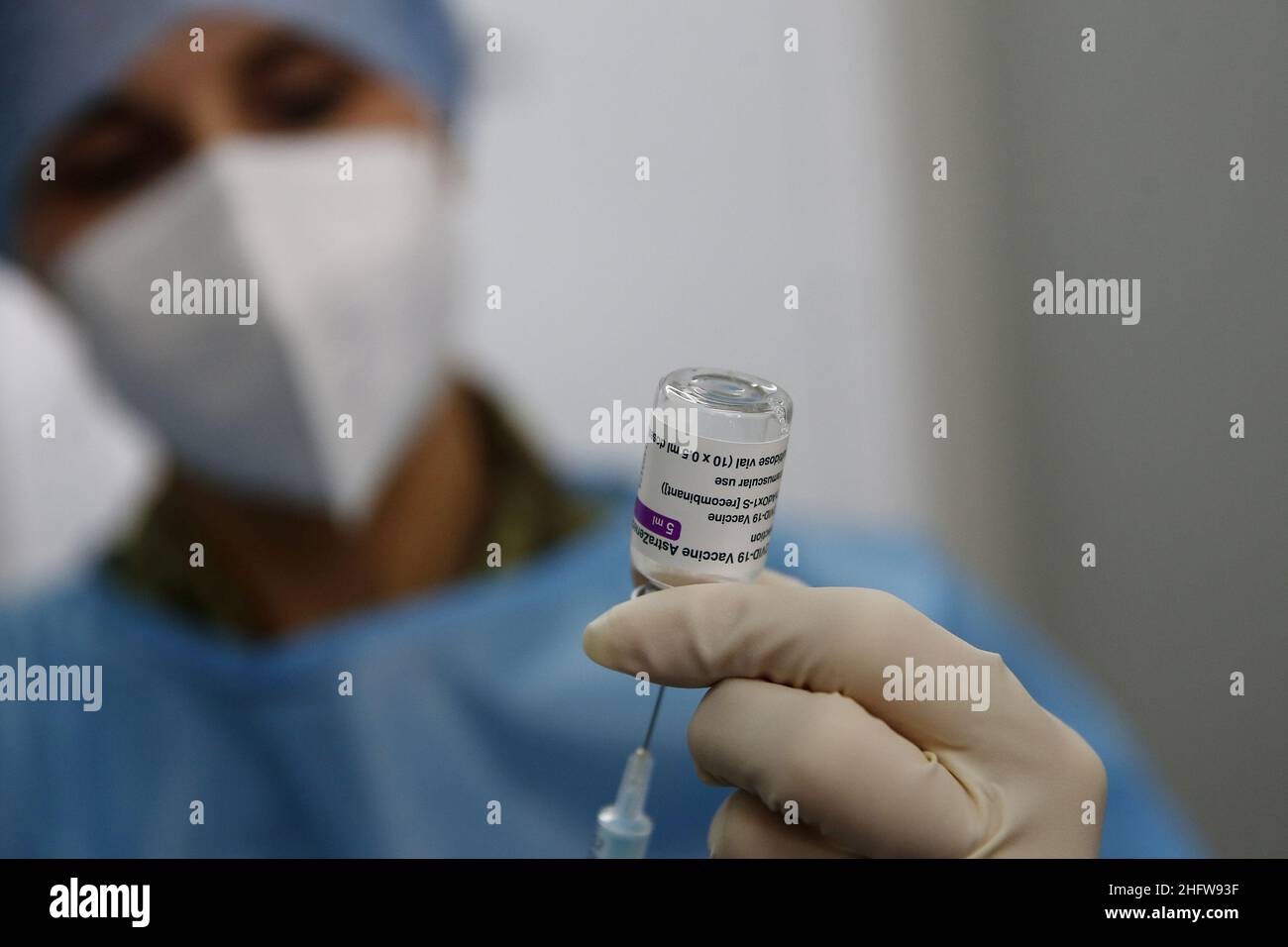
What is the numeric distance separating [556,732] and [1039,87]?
4.00 feet

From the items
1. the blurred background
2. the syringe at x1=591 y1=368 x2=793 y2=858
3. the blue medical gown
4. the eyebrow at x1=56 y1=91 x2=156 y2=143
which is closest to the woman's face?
the eyebrow at x1=56 y1=91 x2=156 y2=143

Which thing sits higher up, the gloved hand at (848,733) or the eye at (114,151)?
the eye at (114,151)

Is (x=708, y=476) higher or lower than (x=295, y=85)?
lower

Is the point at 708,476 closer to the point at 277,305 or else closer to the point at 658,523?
the point at 658,523

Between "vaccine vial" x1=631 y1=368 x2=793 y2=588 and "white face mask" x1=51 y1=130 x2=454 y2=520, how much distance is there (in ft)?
2.24

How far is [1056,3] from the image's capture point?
1454 mm

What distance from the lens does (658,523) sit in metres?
0.51

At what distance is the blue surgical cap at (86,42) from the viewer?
41.7 inches

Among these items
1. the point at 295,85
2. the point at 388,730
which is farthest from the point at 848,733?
the point at 295,85

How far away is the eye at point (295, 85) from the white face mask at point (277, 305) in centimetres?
3

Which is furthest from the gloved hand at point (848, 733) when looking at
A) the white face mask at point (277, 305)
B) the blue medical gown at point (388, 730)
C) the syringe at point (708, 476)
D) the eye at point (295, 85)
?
the eye at point (295, 85)

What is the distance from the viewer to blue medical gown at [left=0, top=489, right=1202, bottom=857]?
45.5 inches

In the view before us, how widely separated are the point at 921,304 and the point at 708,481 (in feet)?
4.01

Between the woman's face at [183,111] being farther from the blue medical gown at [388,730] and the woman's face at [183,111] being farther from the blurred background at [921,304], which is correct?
the blue medical gown at [388,730]
